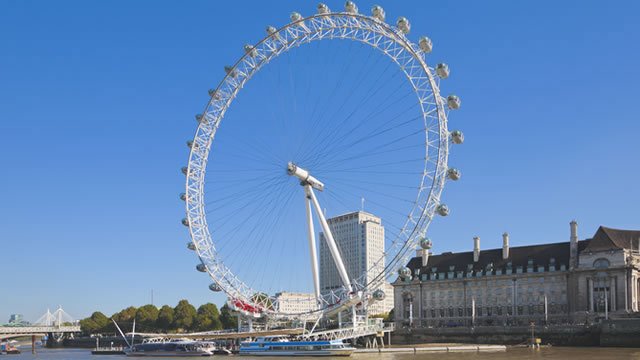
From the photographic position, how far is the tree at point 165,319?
474 ft

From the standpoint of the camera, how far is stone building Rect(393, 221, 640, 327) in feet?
304

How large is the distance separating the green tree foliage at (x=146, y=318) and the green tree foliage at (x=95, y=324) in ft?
58.7

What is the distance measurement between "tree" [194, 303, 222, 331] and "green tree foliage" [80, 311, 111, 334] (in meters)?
28.7

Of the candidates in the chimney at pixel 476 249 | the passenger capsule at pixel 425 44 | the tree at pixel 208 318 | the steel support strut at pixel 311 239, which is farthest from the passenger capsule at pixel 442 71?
the tree at pixel 208 318

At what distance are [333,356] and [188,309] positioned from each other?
84.1m

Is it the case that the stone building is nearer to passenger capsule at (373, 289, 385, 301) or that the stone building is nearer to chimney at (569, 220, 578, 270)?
chimney at (569, 220, 578, 270)

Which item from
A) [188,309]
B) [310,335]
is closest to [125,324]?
[188,309]

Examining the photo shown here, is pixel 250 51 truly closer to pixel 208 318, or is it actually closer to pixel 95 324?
pixel 208 318

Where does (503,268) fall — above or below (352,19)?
below

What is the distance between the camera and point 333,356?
65625 mm

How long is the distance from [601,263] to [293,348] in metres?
45.8

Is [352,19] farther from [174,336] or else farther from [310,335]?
[174,336]

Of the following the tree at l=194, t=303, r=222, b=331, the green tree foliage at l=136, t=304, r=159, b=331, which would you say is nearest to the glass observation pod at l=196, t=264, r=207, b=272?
the tree at l=194, t=303, r=222, b=331

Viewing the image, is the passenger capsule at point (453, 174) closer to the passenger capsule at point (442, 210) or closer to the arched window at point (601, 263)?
the passenger capsule at point (442, 210)
